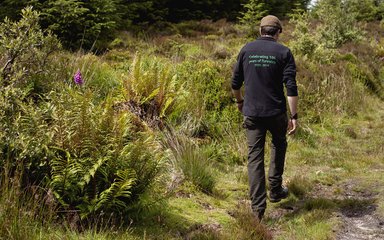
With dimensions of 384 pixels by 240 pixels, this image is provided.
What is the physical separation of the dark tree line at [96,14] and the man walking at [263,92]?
496cm

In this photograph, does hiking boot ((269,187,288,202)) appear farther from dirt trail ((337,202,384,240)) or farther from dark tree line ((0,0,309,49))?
dark tree line ((0,0,309,49))

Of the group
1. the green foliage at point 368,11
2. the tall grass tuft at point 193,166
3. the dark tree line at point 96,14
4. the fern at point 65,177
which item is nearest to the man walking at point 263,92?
the tall grass tuft at point 193,166

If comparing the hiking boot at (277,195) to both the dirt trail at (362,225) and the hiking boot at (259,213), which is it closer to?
the hiking boot at (259,213)

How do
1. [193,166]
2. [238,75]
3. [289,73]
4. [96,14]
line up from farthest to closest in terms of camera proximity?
[96,14], [193,166], [238,75], [289,73]

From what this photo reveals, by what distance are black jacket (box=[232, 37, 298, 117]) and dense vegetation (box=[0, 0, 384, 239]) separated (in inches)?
46.2

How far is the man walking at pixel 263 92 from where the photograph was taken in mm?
4941

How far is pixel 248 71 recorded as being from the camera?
5082 millimetres

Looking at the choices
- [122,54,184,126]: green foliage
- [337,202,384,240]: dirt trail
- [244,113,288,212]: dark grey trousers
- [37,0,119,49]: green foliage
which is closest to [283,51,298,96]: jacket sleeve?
[244,113,288,212]: dark grey trousers

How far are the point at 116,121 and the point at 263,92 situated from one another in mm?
1685

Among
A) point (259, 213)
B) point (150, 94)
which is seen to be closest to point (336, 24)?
point (150, 94)

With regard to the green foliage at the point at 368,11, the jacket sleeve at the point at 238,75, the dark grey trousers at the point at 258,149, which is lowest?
the green foliage at the point at 368,11

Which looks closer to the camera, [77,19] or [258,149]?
[258,149]

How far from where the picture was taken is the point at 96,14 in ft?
44.5

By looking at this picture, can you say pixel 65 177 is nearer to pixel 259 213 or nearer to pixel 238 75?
pixel 259 213
